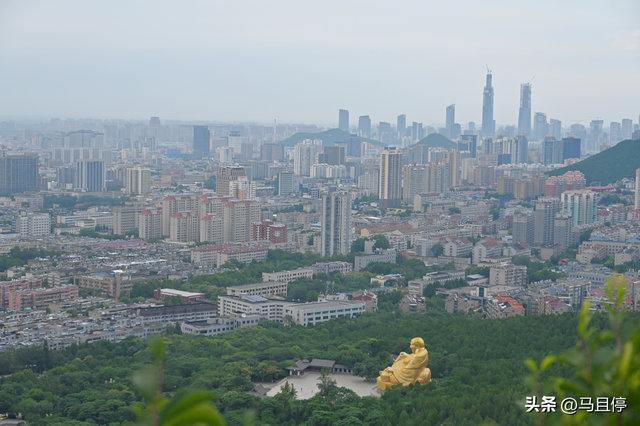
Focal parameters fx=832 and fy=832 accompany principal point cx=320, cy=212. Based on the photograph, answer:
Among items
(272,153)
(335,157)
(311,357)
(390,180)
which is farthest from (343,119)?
(311,357)

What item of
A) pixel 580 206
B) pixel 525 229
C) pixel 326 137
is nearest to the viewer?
pixel 525 229

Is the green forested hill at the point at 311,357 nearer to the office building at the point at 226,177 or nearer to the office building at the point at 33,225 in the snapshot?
the office building at the point at 33,225

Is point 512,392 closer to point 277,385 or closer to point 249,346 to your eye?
point 277,385

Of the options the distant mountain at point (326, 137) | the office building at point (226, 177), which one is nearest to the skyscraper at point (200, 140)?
the distant mountain at point (326, 137)

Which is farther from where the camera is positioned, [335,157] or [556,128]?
[556,128]

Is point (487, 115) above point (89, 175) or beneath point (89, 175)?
above

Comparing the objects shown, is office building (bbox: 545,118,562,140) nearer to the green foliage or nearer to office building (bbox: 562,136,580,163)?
office building (bbox: 562,136,580,163)

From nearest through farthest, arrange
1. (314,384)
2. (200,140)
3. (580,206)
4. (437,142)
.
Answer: (314,384), (580,206), (437,142), (200,140)

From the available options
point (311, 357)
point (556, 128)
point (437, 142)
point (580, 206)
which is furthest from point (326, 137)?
point (311, 357)

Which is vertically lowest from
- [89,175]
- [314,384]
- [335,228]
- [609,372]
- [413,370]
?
[314,384]

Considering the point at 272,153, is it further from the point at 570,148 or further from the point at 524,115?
the point at 524,115

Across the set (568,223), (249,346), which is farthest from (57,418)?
(568,223)
